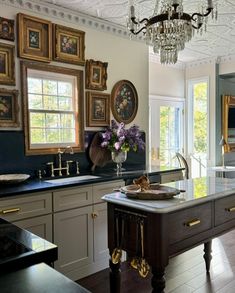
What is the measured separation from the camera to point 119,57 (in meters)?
4.04

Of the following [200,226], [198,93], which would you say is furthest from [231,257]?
[198,93]

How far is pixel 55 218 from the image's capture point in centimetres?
268

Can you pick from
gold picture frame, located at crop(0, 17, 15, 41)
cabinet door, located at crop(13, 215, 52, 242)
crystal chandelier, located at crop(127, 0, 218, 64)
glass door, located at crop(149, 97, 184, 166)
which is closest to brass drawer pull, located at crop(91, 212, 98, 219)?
cabinet door, located at crop(13, 215, 52, 242)

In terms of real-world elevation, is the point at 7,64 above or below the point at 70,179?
above

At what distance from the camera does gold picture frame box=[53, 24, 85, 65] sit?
332 centimetres

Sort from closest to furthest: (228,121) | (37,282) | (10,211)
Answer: (37,282) → (10,211) → (228,121)

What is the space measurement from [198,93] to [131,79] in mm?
2287

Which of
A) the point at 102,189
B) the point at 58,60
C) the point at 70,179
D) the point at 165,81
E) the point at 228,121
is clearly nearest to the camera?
the point at 102,189

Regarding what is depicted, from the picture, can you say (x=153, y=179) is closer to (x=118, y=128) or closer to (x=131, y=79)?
(x=118, y=128)

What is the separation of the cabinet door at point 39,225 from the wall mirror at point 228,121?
4170mm

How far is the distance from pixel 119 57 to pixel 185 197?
261 cm

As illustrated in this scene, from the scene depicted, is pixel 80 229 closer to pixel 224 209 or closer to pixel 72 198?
pixel 72 198

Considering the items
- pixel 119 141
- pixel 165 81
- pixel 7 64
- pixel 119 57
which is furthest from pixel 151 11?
pixel 165 81

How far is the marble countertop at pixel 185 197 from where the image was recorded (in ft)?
5.86
